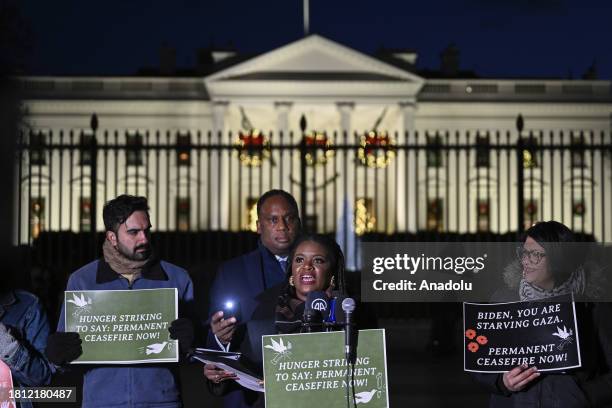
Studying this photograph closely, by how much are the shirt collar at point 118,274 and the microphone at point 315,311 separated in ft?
3.22

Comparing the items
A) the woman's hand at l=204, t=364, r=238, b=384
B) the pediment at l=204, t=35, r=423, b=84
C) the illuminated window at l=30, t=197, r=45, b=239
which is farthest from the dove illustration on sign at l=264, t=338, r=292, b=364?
the pediment at l=204, t=35, r=423, b=84

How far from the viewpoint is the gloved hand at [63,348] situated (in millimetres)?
3623

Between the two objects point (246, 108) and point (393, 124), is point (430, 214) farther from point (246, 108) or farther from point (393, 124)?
point (246, 108)

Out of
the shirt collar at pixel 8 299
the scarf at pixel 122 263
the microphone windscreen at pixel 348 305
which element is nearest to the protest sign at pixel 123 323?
the scarf at pixel 122 263

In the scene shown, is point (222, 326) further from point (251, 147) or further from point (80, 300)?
point (251, 147)

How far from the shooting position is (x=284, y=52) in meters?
44.0

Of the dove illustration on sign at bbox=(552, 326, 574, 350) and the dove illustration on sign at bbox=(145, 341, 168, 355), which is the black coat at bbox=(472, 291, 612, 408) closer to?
the dove illustration on sign at bbox=(552, 326, 574, 350)

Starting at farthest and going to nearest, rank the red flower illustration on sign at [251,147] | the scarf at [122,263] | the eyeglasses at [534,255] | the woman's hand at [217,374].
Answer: the red flower illustration on sign at [251,147] < the scarf at [122,263] < the eyeglasses at [534,255] < the woman's hand at [217,374]

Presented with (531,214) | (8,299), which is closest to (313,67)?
(531,214)

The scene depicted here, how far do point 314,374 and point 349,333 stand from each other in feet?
0.78

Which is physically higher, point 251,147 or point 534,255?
point 251,147

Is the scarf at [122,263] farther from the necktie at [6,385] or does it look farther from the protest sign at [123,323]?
the necktie at [6,385]

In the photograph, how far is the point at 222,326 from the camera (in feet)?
11.9

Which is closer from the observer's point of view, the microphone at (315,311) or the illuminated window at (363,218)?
the microphone at (315,311)
